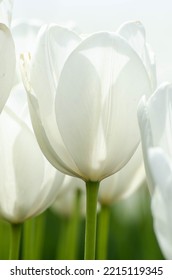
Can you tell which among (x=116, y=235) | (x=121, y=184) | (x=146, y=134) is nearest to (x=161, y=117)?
(x=146, y=134)

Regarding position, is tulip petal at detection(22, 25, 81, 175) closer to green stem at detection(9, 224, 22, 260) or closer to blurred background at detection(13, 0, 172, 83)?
green stem at detection(9, 224, 22, 260)

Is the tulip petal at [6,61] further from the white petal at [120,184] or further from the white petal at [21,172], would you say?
the white petal at [120,184]

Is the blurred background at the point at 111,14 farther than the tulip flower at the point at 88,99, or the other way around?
the blurred background at the point at 111,14

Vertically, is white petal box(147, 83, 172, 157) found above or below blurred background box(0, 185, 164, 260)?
below

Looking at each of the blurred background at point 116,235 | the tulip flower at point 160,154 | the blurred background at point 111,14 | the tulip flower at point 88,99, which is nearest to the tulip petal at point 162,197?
the tulip flower at point 160,154

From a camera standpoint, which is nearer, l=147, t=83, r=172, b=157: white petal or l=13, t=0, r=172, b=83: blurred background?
l=147, t=83, r=172, b=157: white petal

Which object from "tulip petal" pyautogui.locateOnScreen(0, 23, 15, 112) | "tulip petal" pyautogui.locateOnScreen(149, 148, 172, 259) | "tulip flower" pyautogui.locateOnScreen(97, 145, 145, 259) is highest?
"tulip petal" pyautogui.locateOnScreen(0, 23, 15, 112)

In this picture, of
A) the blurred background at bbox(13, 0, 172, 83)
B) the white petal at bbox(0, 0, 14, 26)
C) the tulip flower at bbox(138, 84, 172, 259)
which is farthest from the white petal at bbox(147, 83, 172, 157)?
the blurred background at bbox(13, 0, 172, 83)
